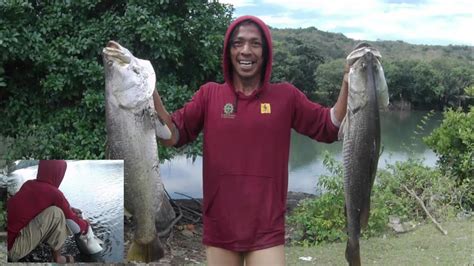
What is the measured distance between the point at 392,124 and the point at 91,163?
28.2ft

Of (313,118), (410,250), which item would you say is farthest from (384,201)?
(313,118)

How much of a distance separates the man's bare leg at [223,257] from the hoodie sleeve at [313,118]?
0.70m

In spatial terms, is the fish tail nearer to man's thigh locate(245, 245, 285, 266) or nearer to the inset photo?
man's thigh locate(245, 245, 285, 266)

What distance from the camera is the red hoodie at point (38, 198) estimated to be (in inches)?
136

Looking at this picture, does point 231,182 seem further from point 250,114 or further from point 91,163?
point 91,163

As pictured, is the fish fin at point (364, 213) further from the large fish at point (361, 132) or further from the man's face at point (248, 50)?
the man's face at point (248, 50)

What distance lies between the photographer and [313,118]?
312cm

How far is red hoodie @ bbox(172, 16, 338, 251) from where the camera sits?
2980 millimetres

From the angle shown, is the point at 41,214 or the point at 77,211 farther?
the point at 77,211

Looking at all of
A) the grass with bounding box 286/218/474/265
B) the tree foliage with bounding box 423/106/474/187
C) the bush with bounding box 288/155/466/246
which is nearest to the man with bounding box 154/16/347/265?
the grass with bounding box 286/218/474/265

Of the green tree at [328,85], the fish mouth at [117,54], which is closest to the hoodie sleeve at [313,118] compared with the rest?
the fish mouth at [117,54]

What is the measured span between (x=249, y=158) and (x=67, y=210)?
1.17m

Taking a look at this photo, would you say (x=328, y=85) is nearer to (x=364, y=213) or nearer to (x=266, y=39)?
(x=266, y=39)

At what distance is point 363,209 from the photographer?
293cm
